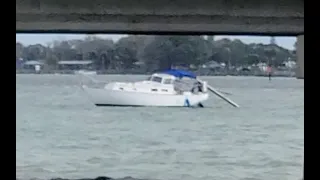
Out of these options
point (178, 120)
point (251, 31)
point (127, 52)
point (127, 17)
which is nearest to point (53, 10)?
point (127, 17)

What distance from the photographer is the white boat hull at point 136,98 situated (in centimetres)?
5234

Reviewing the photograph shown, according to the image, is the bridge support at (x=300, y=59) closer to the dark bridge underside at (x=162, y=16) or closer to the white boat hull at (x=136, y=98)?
the dark bridge underside at (x=162, y=16)

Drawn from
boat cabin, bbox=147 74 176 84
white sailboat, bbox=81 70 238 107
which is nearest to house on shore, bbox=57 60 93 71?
white sailboat, bbox=81 70 238 107

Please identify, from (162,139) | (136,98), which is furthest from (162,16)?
(136,98)

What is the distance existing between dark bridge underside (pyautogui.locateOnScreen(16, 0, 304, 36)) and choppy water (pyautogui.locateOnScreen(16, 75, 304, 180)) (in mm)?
3461

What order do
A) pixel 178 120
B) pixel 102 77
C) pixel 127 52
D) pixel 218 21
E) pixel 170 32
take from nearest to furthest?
1. pixel 218 21
2. pixel 170 32
3. pixel 127 52
4. pixel 178 120
5. pixel 102 77

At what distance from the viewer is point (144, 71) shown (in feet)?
168

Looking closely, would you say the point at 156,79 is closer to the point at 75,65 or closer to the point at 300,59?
the point at 75,65

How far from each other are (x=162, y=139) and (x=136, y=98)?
1477cm

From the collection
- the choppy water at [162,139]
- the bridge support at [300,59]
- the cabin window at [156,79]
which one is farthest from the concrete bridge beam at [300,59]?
the cabin window at [156,79]

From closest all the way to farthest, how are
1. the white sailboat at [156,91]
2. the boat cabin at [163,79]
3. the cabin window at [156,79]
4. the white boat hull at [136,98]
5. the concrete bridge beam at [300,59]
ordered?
the concrete bridge beam at [300,59], the white sailboat at [156,91], the boat cabin at [163,79], the white boat hull at [136,98], the cabin window at [156,79]

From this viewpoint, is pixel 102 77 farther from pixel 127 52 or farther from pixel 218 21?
pixel 218 21

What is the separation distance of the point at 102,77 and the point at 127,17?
41540mm

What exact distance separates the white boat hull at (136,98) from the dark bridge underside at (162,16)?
1415 inches
